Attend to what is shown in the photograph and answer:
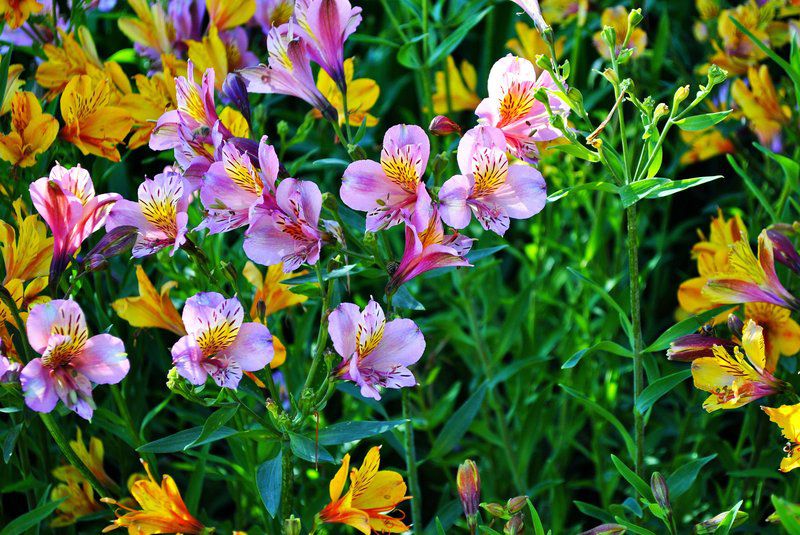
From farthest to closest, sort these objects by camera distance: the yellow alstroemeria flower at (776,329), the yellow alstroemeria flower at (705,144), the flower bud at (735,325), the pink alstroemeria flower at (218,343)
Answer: the yellow alstroemeria flower at (705,144)
the yellow alstroemeria flower at (776,329)
the flower bud at (735,325)
the pink alstroemeria flower at (218,343)

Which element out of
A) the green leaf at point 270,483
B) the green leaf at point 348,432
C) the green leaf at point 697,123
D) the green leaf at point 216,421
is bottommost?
the green leaf at point 270,483

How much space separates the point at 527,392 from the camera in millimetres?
1815

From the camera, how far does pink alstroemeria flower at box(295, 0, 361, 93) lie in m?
1.13

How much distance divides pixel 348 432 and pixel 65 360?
34 cm

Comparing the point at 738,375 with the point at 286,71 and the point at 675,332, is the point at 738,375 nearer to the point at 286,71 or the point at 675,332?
the point at 675,332

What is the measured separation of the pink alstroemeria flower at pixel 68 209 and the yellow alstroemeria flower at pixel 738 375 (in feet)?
2.52

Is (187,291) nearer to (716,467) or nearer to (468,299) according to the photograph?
(468,299)

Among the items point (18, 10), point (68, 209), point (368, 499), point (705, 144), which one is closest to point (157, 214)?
point (68, 209)

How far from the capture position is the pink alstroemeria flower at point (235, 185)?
1009mm

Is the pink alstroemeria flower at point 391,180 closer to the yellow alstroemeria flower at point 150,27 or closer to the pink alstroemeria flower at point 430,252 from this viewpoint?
the pink alstroemeria flower at point 430,252

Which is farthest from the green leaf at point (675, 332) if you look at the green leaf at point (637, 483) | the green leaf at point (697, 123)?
the green leaf at point (697, 123)

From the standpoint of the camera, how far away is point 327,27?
1.16m

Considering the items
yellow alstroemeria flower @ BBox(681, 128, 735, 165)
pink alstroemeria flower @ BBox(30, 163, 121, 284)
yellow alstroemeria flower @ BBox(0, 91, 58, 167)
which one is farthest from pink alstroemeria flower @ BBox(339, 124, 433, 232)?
yellow alstroemeria flower @ BBox(681, 128, 735, 165)

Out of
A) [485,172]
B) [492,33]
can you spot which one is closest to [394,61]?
[492,33]
